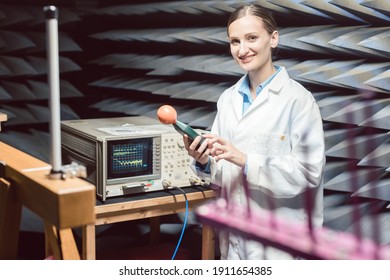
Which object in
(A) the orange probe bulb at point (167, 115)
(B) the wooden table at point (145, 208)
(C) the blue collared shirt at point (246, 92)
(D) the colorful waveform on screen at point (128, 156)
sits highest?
(C) the blue collared shirt at point (246, 92)

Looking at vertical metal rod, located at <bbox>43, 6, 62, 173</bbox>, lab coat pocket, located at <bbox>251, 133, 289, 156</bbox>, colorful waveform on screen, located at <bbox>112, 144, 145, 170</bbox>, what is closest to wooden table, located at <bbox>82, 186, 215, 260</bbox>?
colorful waveform on screen, located at <bbox>112, 144, 145, 170</bbox>

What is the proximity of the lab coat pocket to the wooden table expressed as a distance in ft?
1.21

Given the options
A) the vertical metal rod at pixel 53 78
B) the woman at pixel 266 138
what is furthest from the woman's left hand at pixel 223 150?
the vertical metal rod at pixel 53 78

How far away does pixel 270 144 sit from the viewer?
5.11 ft

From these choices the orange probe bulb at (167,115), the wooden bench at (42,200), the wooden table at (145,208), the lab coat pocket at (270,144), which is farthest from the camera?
the wooden table at (145,208)

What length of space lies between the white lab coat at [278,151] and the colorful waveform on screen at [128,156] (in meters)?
0.28

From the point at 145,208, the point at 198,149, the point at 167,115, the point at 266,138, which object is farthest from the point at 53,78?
the point at 145,208

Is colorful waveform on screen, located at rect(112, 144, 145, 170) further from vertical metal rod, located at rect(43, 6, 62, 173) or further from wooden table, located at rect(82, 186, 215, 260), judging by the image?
vertical metal rod, located at rect(43, 6, 62, 173)

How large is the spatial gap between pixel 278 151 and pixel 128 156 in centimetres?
52

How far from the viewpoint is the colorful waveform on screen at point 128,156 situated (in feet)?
5.79

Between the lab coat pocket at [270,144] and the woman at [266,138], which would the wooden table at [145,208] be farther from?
the lab coat pocket at [270,144]
